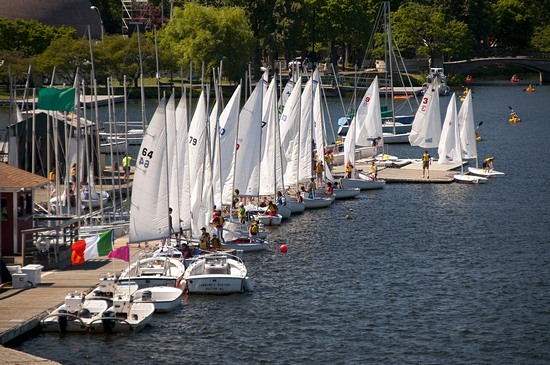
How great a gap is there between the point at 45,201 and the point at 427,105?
39.9 meters

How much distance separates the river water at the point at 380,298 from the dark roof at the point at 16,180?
879 cm

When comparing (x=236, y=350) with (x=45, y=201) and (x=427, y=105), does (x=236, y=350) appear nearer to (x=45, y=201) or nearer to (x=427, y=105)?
(x=45, y=201)

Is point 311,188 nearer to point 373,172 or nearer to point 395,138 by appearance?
point 373,172

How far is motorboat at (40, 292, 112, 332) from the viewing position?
1742 inches

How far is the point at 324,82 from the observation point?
176 metres

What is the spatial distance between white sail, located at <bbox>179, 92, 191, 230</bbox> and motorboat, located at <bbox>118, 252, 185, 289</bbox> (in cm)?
510

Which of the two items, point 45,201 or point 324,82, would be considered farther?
point 324,82

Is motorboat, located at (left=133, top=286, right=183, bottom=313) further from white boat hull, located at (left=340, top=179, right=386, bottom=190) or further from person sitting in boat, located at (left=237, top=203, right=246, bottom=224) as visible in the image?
white boat hull, located at (left=340, top=179, right=386, bottom=190)

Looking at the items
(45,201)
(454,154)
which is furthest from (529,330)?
(454,154)

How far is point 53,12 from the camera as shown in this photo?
618 feet

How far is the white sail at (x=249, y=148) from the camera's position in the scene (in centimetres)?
6869

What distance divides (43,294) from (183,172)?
13.4 m

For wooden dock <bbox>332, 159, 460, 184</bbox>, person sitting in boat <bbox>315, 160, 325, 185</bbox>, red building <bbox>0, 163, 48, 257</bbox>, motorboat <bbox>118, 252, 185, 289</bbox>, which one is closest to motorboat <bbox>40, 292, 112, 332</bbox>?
motorboat <bbox>118, 252, 185, 289</bbox>

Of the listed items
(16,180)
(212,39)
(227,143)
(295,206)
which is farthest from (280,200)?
(212,39)
